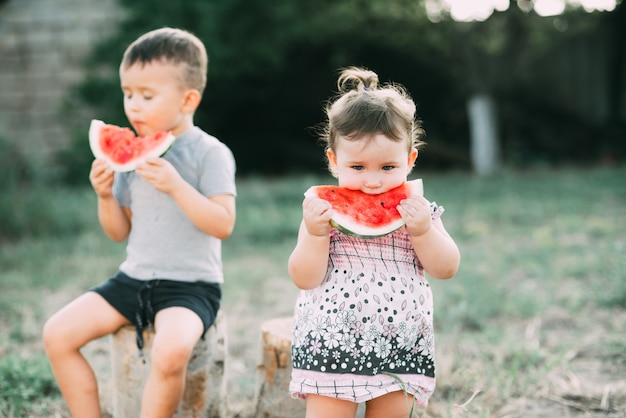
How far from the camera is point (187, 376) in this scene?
3.07 m

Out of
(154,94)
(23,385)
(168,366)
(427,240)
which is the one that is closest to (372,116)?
(427,240)

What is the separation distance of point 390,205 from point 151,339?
124 cm

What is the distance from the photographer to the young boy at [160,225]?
2.93 meters

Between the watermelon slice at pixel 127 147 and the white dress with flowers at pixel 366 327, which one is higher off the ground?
the watermelon slice at pixel 127 147

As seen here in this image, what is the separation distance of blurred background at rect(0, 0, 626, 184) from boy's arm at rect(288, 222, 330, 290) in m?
10.0

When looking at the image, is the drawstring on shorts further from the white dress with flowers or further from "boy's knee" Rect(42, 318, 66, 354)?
the white dress with flowers

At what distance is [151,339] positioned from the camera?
9.82 feet

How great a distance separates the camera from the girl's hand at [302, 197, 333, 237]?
240cm

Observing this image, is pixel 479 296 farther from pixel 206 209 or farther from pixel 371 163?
pixel 371 163

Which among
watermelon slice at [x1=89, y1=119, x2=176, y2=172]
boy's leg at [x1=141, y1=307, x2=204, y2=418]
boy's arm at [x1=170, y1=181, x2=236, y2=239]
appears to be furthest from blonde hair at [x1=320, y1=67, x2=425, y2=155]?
boy's leg at [x1=141, y1=307, x2=204, y2=418]

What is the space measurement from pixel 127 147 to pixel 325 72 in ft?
38.1

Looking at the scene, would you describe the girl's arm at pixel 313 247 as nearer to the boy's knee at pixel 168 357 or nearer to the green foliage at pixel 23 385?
the boy's knee at pixel 168 357

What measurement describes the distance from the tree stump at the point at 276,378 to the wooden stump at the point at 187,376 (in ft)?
0.68

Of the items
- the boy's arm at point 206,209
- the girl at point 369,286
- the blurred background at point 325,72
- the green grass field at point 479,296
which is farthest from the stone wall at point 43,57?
the girl at point 369,286
